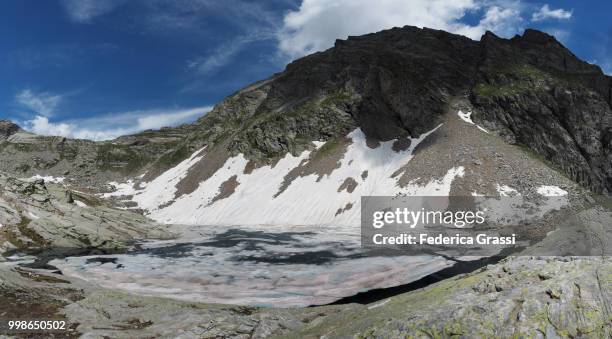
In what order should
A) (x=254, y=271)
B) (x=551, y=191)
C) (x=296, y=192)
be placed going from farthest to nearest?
(x=296, y=192), (x=551, y=191), (x=254, y=271)

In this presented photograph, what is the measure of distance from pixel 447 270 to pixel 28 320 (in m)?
29.1

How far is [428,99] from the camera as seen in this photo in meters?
99.6

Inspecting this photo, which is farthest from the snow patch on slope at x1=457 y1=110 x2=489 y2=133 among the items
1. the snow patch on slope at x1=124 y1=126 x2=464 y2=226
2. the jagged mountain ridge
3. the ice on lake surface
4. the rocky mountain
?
the ice on lake surface

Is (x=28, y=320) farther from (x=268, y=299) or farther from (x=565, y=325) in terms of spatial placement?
(x=565, y=325)

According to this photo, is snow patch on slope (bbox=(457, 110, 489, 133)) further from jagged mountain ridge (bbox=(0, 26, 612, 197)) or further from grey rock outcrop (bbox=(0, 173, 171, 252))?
grey rock outcrop (bbox=(0, 173, 171, 252))

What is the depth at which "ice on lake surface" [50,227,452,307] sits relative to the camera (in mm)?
27500

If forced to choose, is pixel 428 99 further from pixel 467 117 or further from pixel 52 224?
pixel 52 224

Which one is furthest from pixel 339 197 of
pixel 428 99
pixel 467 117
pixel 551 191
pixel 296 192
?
pixel 467 117

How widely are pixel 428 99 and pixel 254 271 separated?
77.8 meters

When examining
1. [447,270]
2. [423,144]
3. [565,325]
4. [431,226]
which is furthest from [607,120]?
[565,325]

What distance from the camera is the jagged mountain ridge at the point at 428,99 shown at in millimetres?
93188

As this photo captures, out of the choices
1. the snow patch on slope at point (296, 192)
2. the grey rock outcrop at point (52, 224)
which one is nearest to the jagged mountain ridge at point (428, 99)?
the snow patch on slope at point (296, 192)

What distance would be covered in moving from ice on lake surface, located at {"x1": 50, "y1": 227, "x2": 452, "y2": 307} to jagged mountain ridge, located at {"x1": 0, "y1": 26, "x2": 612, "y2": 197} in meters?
58.1

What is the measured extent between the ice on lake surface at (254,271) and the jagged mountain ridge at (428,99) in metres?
58.1
